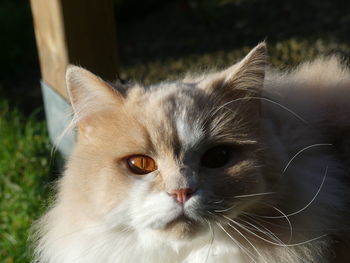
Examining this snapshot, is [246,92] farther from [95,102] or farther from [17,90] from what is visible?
[17,90]

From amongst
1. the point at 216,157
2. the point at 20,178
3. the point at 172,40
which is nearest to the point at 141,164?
the point at 216,157

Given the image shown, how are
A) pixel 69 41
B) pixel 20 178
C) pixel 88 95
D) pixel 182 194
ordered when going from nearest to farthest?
pixel 182 194 → pixel 88 95 → pixel 69 41 → pixel 20 178

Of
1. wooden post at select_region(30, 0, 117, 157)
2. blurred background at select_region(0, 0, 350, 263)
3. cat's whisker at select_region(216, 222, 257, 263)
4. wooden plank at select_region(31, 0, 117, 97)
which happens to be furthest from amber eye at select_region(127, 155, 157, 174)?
blurred background at select_region(0, 0, 350, 263)

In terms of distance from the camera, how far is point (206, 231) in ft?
4.94

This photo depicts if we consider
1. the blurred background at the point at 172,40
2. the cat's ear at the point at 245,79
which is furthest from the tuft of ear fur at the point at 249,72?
the blurred background at the point at 172,40

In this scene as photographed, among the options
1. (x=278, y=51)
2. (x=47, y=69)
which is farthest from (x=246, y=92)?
(x=278, y=51)

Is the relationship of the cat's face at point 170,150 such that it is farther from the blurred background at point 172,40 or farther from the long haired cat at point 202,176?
the blurred background at point 172,40

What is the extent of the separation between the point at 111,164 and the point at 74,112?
24 centimetres

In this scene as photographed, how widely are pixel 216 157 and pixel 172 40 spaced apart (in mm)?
3837

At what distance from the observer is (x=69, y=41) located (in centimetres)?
265

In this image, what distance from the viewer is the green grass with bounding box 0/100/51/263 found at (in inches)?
98.4

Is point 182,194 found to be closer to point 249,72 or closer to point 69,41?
point 249,72

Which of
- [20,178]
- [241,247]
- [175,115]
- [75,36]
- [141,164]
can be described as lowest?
[20,178]

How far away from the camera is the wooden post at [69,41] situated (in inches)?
103
